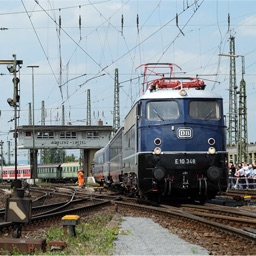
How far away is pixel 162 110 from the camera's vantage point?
17016 millimetres

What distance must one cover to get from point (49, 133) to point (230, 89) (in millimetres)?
41268

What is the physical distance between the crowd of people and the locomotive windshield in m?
12.9

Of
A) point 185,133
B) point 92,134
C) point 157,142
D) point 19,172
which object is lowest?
point 19,172

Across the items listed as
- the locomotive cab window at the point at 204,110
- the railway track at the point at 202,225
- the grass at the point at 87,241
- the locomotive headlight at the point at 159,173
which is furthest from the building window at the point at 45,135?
the grass at the point at 87,241

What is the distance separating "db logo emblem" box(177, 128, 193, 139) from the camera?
16516mm

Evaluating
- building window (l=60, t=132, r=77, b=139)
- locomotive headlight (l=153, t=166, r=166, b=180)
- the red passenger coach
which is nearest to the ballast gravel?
locomotive headlight (l=153, t=166, r=166, b=180)

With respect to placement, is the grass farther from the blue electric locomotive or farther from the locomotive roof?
the locomotive roof

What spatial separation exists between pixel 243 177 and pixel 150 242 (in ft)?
68.0

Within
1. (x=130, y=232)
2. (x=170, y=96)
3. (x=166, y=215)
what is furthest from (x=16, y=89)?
(x=130, y=232)

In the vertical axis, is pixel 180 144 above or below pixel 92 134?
below

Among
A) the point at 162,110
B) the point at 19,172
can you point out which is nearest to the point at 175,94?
the point at 162,110

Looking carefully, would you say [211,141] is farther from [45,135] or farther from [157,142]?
[45,135]

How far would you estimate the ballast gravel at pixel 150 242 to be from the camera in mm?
8656

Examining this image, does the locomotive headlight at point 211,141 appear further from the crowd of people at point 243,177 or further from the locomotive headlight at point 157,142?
the crowd of people at point 243,177
